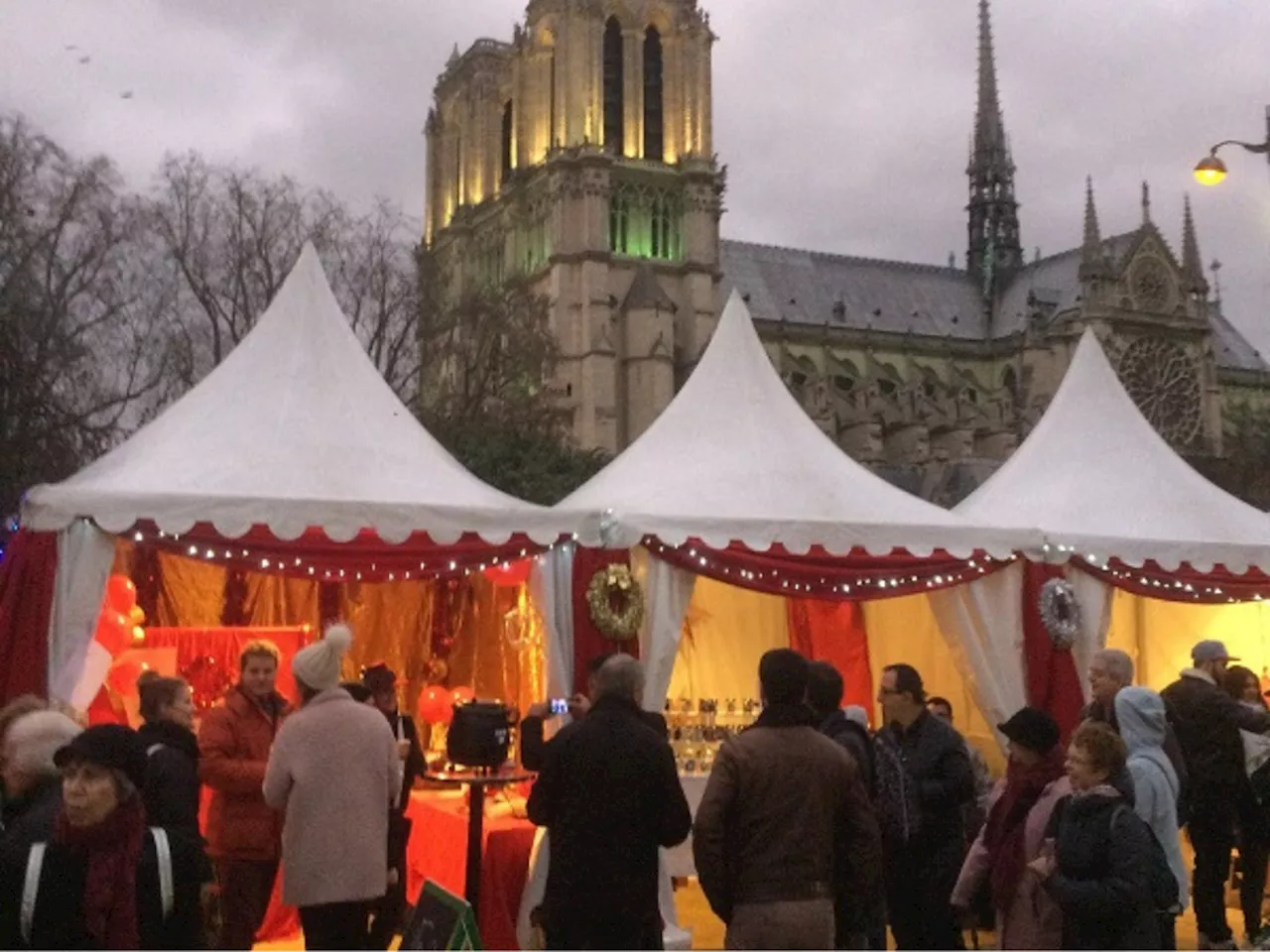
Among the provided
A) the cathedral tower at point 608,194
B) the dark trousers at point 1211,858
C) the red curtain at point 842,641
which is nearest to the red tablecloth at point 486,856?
the dark trousers at point 1211,858

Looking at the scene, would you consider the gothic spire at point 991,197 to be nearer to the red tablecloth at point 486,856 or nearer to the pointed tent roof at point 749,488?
the pointed tent roof at point 749,488

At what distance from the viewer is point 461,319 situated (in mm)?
30156

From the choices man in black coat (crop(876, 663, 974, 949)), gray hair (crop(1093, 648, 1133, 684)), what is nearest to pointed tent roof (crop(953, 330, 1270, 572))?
gray hair (crop(1093, 648, 1133, 684))

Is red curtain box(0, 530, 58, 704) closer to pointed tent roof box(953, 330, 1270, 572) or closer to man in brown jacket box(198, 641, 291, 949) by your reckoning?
man in brown jacket box(198, 641, 291, 949)

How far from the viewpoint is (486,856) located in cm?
692

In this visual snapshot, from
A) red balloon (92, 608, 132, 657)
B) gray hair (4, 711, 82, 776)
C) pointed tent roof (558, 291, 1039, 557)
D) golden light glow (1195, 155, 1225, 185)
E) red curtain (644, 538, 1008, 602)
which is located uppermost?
golden light glow (1195, 155, 1225, 185)

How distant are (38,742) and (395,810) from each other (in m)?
2.56

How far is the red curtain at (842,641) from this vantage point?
1126cm

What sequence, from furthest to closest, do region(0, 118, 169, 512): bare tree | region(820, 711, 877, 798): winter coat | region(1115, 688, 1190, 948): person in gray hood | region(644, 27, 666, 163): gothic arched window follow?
region(644, 27, 666, 163): gothic arched window → region(0, 118, 169, 512): bare tree → region(820, 711, 877, 798): winter coat → region(1115, 688, 1190, 948): person in gray hood

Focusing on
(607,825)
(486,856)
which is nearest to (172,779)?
(607,825)

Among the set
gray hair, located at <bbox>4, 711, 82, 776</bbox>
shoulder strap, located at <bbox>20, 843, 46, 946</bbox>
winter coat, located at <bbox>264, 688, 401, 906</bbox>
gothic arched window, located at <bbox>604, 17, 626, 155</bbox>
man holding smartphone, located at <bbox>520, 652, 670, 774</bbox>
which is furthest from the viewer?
gothic arched window, located at <bbox>604, 17, 626, 155</bbox>

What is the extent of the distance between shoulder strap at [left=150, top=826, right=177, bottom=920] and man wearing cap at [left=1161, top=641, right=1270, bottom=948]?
18.2ft

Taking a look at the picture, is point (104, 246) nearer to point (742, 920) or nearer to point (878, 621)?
point (878, 621)

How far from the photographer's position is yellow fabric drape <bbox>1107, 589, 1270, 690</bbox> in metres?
11.8
